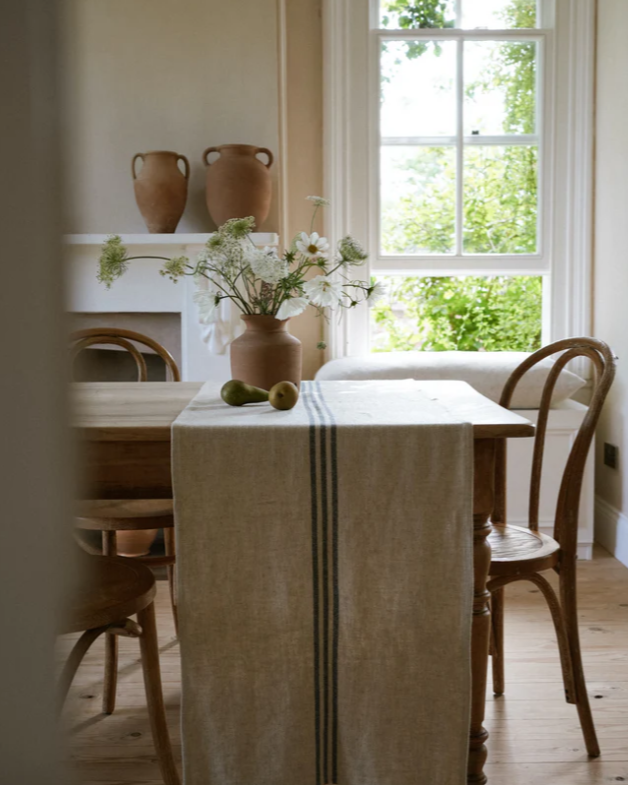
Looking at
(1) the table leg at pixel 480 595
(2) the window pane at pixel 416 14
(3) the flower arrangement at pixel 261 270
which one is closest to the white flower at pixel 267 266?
(3) the flower arrangement at pixel 261 270

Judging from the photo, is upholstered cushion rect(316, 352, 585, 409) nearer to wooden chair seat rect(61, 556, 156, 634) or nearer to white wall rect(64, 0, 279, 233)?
white wall rect(64, 0, 279, 233)

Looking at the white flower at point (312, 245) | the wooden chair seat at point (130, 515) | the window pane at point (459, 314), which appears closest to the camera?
the white flower at point (312, 245)

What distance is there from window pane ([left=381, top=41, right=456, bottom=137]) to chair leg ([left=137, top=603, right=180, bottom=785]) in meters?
2.66

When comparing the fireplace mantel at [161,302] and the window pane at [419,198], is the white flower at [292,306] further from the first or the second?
the window pane at [419,198]

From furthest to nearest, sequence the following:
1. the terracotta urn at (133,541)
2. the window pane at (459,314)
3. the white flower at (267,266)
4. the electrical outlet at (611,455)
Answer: the window pane at (459,314) < the electrical outlet at (611,455) < the terracotta urn at (133,541) < the white flower at (267,266)

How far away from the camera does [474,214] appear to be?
3.72 metres

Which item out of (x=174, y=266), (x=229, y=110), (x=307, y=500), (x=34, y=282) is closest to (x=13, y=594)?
(x=34, y=282)

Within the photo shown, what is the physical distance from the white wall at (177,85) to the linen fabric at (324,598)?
210 cm

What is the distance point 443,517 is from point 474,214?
2.46 m

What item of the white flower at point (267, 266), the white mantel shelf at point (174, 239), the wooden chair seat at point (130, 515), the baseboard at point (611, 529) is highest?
the white mantel shelf at point (174, 239)

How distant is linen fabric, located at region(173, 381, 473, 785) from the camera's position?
4.90 feet

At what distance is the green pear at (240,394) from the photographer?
1740 millimetres

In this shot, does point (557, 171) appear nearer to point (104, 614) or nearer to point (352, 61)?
point (352, 61)

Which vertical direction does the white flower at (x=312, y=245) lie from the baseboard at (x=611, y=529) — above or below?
above
